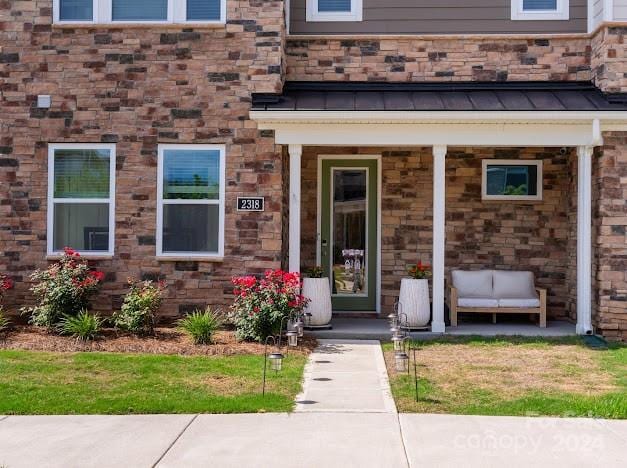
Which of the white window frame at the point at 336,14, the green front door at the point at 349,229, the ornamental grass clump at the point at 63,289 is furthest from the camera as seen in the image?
the green front door at the point at 349,229

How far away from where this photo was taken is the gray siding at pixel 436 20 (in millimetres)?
10789

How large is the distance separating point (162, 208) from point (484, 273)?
16.9ft

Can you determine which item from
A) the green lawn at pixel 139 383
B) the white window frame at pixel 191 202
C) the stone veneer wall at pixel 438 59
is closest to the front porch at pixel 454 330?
the green lawn at pixel 139 383

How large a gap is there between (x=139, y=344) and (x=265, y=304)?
166 centimetres

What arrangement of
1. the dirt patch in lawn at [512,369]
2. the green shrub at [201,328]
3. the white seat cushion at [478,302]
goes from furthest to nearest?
the white seat cushion at [478,302] → the green shrub at [201,328] → the dirt patch in lawn at [512,369]

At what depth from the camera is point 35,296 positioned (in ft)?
33.0

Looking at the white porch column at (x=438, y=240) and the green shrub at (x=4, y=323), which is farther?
the white porch column at (x=438, y=240)

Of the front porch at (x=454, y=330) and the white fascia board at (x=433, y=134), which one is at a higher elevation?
the white fascia board at (x=433, y=134)

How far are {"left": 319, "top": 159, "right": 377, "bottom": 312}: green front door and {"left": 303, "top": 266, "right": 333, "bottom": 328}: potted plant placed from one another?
1.61 meters

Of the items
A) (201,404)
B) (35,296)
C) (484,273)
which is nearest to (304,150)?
(484,273)

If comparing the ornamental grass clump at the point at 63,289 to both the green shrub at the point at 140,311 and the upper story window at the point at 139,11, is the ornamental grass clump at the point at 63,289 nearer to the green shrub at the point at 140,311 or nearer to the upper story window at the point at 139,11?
the green shrub at the point at 140,311

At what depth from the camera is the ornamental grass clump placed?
9.36 meters

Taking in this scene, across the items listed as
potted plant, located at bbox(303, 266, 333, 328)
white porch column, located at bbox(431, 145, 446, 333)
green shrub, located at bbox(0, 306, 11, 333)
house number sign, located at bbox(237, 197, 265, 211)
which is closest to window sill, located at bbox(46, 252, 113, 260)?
green shrub, located at bbox(0, 306, 11, 333)

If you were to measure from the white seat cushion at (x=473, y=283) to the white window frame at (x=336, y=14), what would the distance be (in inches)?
173
